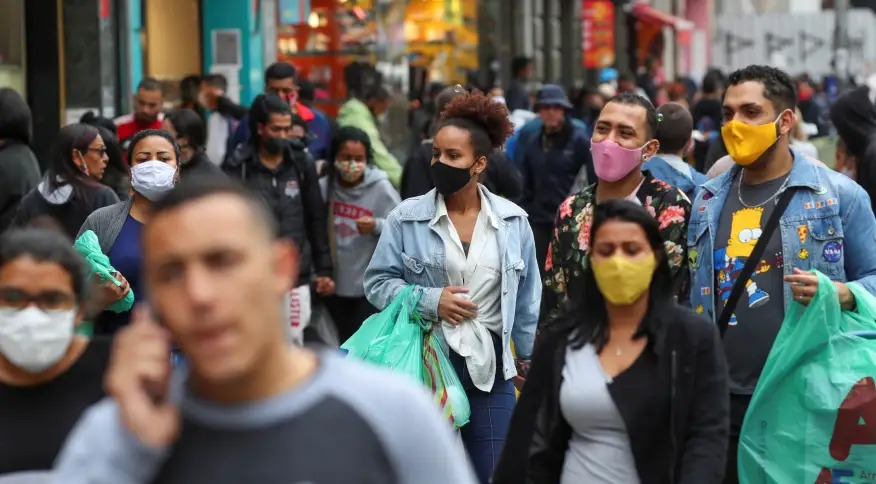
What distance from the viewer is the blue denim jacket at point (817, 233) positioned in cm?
595

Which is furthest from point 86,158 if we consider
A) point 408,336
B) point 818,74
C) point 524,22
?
point 818,74

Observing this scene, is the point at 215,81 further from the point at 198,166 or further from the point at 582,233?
the point at 582,233

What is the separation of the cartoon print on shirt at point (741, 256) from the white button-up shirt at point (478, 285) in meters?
0.95

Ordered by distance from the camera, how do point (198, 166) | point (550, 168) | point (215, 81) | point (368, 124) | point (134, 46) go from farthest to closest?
1. point (134, 46)
2. point (215, 81)
3. point (368, 124)
4. point (550, 168)
5. point (198, 166)

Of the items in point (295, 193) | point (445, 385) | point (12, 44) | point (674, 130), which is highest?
point (12, 44)

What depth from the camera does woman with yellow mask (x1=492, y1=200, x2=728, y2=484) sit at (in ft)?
15.1

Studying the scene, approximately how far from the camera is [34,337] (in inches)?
150

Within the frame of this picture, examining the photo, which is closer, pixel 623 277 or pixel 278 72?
pixel 623 277

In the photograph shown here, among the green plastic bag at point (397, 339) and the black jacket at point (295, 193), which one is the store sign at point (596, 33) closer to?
the black jacket at point (295, 193)

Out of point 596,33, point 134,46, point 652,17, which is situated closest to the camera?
point 134,46

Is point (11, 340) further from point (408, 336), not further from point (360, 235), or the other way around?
point (360, 235)

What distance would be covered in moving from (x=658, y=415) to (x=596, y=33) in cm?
3292

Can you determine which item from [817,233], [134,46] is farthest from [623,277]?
[134,46]

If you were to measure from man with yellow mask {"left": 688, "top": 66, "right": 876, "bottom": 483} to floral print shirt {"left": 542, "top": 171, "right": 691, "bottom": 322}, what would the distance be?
3.3 inches
